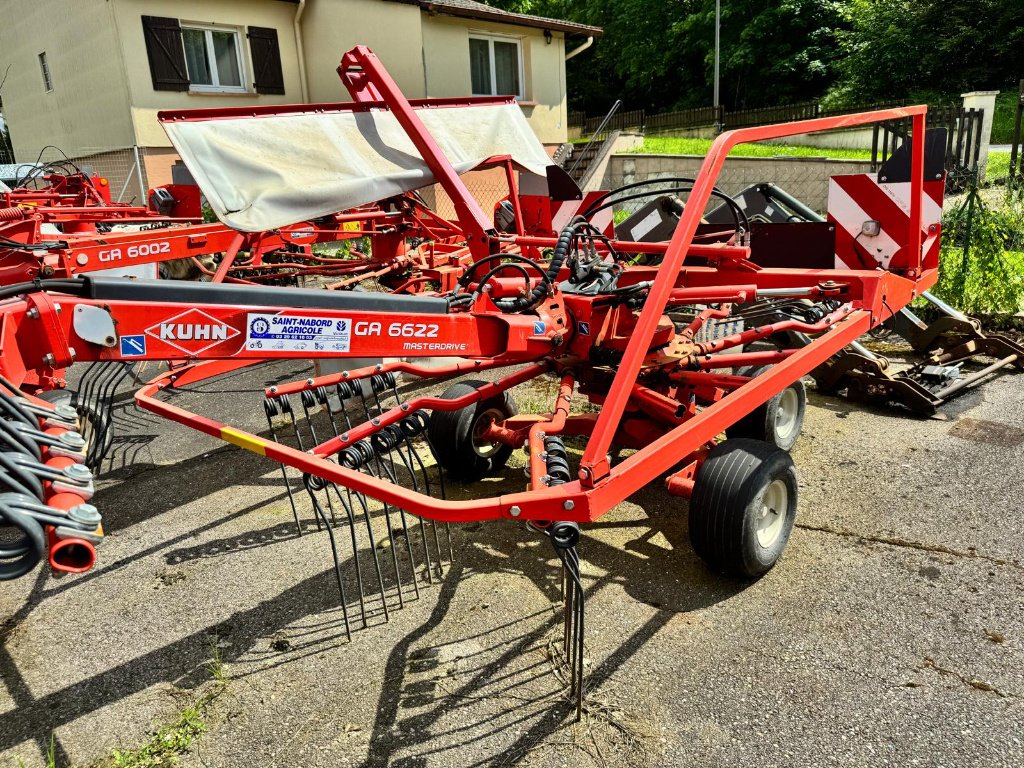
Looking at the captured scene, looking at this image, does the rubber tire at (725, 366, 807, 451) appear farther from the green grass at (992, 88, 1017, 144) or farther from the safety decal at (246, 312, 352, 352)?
the green grass at (992, 88, 1017, 144)

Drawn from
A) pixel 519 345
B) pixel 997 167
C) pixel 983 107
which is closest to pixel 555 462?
pixel 519 345

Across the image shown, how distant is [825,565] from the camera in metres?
3.35

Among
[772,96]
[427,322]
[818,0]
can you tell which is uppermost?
[818,0]

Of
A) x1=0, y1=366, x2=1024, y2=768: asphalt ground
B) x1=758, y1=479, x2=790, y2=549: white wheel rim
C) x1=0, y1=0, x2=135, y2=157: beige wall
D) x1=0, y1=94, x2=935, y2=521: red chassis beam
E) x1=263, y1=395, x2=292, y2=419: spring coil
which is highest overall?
x1=0, y1=0, x2=135, y2=157: beige wall

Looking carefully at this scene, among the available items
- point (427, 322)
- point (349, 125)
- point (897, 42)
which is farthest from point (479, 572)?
point (897, 42)

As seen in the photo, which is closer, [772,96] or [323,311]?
[323,311]

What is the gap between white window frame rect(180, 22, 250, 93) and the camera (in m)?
13.2

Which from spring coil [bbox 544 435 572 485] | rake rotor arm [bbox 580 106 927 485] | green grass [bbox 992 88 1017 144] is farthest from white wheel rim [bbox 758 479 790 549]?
green grass [bbox 992 88 1017 144]

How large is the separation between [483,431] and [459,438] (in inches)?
6.5

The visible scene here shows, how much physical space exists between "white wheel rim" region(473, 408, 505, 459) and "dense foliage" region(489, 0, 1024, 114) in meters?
22.4

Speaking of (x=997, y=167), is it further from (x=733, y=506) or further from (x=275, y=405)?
(x=275, y=405)

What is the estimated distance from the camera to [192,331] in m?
2.33

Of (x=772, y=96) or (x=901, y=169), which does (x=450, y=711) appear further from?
(x=772, y=96)

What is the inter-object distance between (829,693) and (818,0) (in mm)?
30232
